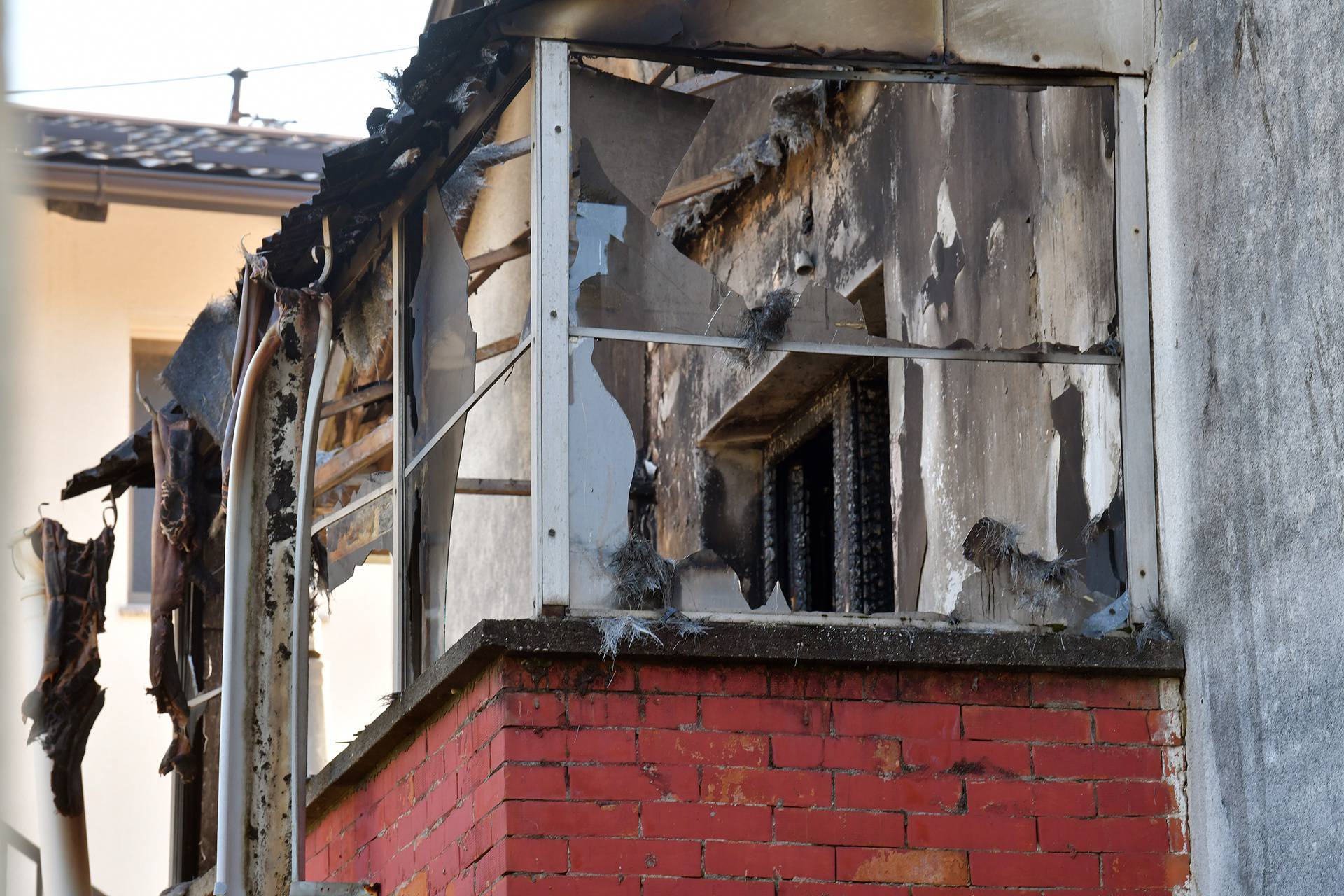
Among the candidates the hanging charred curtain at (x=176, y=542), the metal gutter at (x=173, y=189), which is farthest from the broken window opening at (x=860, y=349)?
the metal gutter at (x=173, y=189)

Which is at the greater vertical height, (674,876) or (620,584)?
(620,584)

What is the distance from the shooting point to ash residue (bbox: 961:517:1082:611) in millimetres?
4457

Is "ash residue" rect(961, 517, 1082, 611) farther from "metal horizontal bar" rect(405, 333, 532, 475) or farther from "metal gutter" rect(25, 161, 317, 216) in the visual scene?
"metal gutter" rect(25, 161, 317, 216)

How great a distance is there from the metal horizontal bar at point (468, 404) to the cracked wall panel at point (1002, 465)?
4.28 ft

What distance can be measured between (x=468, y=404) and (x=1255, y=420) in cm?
206

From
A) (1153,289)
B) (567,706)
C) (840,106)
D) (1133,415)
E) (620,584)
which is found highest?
(840,106)

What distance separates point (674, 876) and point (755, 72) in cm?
206

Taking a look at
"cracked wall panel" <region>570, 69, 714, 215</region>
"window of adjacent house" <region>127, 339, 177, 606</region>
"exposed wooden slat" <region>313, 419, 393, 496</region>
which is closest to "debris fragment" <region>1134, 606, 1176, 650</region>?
"cracked wall panel" <region>570, 69, 714, 215</region>

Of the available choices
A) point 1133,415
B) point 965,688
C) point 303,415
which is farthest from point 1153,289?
point 303,415

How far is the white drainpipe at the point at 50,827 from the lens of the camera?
7195mm

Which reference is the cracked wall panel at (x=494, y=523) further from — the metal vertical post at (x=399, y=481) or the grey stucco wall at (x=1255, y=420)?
the grey stucco wall at (x=1255, y=420)

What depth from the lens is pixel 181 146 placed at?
1250cm

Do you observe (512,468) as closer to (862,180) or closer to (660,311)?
(862,180)

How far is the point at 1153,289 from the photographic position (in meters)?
4.52
